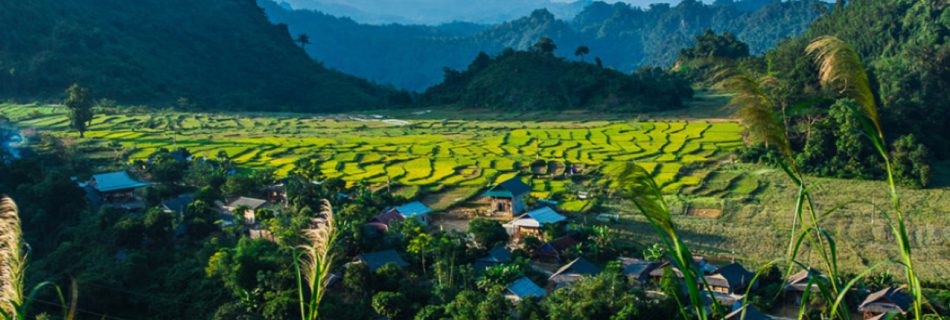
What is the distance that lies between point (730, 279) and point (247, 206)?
1358 centimetres

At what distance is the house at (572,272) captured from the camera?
17078 millimetres

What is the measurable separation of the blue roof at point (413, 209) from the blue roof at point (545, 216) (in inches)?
125

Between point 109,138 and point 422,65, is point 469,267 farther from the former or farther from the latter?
point 422,65

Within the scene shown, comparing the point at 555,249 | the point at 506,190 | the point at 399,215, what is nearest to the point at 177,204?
the point at 399,215

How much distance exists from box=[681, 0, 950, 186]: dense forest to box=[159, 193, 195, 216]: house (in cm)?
1514

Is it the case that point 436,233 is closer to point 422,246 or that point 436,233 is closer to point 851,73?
point 422,246

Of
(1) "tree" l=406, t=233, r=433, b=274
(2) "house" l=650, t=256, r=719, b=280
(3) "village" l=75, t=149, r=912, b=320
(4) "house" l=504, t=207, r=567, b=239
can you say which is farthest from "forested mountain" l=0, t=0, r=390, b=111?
(2) "house" l=650, t=256, r=719, b=280

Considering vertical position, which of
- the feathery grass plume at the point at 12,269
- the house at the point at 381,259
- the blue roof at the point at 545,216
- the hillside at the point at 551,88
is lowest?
the house at the point at 381,259

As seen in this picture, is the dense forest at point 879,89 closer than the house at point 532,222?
No

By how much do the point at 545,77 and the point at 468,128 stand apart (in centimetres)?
1379

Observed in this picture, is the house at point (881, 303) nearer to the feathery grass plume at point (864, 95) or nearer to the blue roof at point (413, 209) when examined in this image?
the blue roof at point (413, 209)

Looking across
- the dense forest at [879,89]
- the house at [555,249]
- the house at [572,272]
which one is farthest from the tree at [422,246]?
the dense forest at [879,89]

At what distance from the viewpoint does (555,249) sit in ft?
63.8

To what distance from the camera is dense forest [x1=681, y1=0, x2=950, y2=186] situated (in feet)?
90.5
